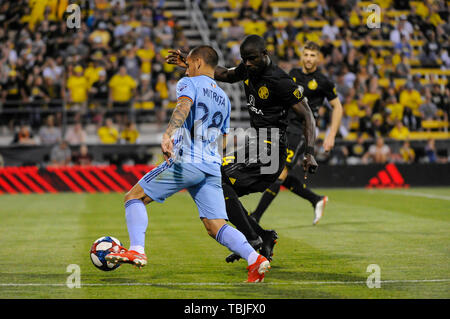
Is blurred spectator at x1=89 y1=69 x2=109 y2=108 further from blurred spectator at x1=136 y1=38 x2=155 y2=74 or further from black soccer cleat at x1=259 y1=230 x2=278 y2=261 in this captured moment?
black soccer cleat at x1=259 y1=230 x2=278 y2=261

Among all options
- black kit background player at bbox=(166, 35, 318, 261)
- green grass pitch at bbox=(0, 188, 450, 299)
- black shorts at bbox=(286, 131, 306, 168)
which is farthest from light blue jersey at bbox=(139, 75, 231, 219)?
black shorts at bbox=(286, 131, 306, 168)

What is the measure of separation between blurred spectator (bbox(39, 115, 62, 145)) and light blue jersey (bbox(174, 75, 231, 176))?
54.2 feet

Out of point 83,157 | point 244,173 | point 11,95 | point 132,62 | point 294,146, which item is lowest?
point 83,157

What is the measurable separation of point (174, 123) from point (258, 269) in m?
1.56

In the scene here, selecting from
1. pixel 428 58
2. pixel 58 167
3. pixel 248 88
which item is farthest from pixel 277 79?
pixel 428 58

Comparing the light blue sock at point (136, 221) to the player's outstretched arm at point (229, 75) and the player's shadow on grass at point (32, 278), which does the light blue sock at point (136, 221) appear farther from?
the player's outstretched arm at point (229, 75)

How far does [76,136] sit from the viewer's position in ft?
75.8

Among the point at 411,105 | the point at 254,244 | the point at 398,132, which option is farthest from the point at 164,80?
the point at 254,244

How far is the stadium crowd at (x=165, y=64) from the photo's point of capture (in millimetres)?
23906

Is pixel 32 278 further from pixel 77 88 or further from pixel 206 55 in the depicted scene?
pixel 77 88

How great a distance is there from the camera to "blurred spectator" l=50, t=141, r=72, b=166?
22578mm

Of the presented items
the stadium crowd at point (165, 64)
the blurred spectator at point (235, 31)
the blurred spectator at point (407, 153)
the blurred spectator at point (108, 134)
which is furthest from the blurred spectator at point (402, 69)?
the blurred spectator at point (108, 134)

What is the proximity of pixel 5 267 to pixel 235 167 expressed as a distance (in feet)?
8.93

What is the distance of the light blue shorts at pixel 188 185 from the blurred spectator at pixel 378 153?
16755mm
